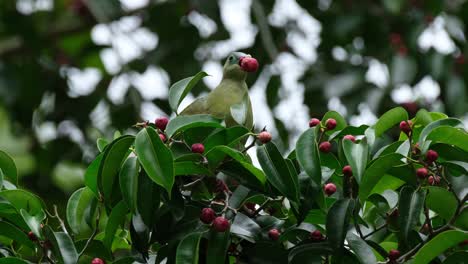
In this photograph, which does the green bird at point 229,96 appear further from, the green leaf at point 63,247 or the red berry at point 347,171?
the green leaf at point 63,247

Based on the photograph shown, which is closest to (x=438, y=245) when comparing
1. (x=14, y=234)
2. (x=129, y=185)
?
(x=129, y=185)

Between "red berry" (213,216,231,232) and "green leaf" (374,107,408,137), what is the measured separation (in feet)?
1.25

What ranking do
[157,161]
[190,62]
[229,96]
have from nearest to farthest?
1. [157,161]
2. [229,96]
3. [190,62]

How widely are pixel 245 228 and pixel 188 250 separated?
0.14m

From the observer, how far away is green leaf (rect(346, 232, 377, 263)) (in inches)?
65.2

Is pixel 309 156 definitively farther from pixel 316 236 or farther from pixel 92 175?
pixel 92 175

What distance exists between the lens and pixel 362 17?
14.0 ft

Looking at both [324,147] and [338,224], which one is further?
[324,147]

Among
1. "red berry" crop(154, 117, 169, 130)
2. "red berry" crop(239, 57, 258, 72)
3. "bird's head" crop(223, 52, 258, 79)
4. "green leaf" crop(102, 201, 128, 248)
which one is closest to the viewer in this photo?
"green leaf" crop(102, 201, 128, 248)

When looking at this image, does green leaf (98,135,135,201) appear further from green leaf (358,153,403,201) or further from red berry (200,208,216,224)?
green leaf (358,153,403,201)

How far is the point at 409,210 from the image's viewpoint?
1677 mm

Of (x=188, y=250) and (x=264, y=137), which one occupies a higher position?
(x=264, y=137)

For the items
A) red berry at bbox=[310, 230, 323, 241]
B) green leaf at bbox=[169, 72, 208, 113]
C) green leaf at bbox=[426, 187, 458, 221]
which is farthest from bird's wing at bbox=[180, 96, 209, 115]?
green leaf at bbox=[426, 187, 458, 221]

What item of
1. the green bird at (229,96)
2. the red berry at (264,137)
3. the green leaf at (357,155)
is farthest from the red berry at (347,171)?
the green bird at (229,96)
